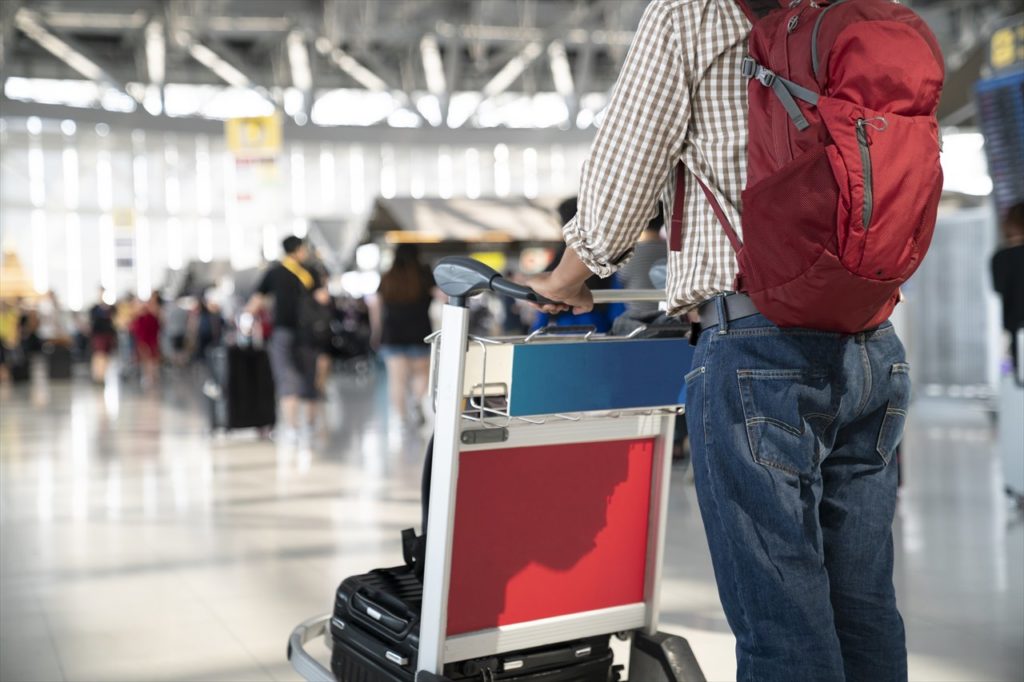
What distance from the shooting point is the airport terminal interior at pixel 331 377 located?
2.60 metres

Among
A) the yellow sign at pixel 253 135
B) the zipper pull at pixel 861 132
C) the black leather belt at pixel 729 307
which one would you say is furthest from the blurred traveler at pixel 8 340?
the zipper pull at pixel 861 132

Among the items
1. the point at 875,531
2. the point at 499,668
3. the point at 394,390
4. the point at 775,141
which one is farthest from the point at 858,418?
the point at 394,390

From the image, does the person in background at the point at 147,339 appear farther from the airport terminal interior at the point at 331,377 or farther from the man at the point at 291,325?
the man at the point at 291,325

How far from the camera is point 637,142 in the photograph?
1830mm

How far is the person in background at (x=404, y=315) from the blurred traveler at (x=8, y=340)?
11.2 metres

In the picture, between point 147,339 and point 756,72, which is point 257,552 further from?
point 147,339

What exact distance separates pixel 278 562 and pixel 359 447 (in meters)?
4.08

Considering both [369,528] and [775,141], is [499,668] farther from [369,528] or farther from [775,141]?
[369,528]

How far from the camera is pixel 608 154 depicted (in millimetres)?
1856

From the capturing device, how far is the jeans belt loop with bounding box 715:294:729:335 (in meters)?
1.78

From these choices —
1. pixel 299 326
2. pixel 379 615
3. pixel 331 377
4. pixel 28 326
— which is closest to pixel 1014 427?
pixel 379 615

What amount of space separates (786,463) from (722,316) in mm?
255

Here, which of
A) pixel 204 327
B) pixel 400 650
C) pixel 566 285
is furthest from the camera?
pixel 204 327

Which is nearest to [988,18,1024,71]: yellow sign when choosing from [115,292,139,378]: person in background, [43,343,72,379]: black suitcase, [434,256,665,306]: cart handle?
[434,256,665,306]: cart handle
